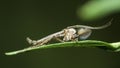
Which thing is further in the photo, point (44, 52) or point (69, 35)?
point (44, 52)

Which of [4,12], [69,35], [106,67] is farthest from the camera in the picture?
[106,67]

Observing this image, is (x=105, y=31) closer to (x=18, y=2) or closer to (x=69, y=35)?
(x=18, y=2)

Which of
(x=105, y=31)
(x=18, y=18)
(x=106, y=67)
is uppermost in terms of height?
(x=18, y=18)

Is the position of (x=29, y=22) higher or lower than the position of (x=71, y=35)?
lower

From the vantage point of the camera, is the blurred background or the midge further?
the blurred background

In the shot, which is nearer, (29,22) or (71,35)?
(71,35)

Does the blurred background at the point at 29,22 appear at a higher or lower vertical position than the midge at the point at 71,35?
lower

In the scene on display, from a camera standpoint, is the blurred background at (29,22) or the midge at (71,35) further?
the blurred background at (29,22)

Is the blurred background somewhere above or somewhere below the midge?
below

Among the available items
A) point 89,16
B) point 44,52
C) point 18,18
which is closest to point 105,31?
point 44,52

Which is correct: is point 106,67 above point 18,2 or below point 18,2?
below

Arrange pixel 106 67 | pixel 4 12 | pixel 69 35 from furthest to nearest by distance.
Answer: pixel 106 67 < pixel 4 12 < pixel 69 35
